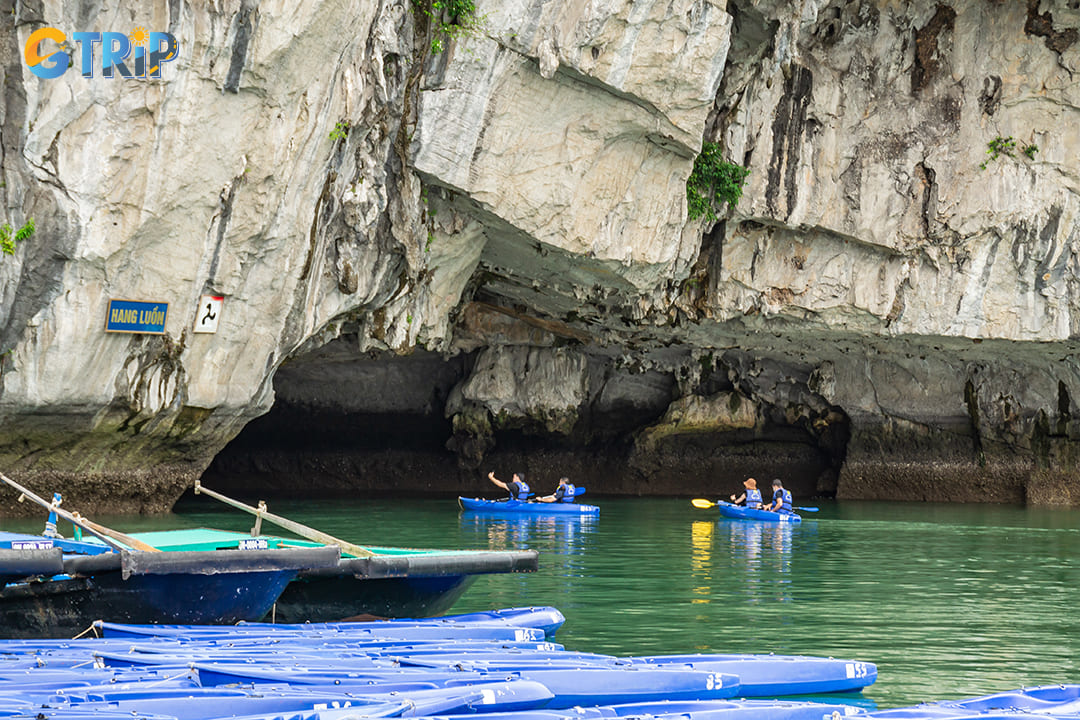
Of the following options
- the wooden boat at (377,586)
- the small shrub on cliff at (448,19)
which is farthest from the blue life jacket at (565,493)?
the wooden boat at (377,586)

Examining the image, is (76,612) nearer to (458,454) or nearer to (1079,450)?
(458,454)

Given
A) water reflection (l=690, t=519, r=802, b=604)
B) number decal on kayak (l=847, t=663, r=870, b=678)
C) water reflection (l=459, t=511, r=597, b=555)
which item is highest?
number decal on kayak (l=847, t=663, r=870, b=678)

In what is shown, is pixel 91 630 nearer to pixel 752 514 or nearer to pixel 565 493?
pixel 565 493

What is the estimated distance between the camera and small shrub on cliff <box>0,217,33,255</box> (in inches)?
616

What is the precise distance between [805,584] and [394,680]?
7256 mm

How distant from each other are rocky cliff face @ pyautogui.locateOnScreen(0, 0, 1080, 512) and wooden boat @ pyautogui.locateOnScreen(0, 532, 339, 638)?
320 inches

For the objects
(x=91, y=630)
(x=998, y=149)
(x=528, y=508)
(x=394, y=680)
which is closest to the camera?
(x=394, y=680)

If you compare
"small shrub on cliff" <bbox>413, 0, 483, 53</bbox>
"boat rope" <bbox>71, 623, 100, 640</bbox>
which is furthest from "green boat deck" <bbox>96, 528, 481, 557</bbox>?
"small shrub on cliff" <bbox>413, 0, 483, 53</bbox>

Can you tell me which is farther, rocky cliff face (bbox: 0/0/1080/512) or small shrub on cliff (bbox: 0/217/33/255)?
rocky cliff face (bbox: 0/0/1080/512)

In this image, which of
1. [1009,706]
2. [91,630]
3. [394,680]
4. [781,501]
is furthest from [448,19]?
Answer: [1009,706]

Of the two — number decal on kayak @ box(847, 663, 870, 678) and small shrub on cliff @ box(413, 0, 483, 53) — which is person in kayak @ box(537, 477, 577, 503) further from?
number decal on kayak @ box(847, 663, 870, 678)

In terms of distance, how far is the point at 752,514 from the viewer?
75.3 ft

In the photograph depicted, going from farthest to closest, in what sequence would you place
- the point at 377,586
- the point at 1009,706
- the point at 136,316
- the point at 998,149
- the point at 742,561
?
the point at 998,149 → the point at 136,316 → the point at 742,561 → the point at 377,586 → the point at 1009,706

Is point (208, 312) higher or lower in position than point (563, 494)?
higher
